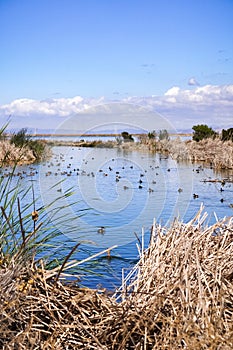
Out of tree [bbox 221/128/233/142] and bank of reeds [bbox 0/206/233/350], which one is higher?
tree [bbox 221/128/233/142]

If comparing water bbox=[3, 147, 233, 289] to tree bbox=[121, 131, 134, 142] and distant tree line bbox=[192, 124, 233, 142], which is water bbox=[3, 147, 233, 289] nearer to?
distant tree line bbox=[192, 124, 233, 142]

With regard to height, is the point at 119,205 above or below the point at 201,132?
below

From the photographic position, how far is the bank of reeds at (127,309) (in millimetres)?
2490

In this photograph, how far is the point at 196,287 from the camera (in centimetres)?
281

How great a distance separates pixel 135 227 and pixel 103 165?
432 inches

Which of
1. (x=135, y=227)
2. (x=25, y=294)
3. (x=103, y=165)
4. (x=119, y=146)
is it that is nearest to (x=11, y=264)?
(x=25, y=294)

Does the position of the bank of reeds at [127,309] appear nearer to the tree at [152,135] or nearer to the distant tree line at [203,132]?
the distant tree line at [203,132]

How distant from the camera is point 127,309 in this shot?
2.69m

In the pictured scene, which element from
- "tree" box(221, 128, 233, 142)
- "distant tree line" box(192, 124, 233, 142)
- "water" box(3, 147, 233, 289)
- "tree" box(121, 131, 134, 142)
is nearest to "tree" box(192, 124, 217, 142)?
"distant tree line" box(192, 124, 233, 142)

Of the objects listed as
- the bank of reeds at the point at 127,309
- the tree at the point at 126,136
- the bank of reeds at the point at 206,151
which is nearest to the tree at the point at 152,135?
the tree at the point at 126,136

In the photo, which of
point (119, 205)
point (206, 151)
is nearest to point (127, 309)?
point (119, 205)

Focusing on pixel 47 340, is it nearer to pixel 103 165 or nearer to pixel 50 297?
pixel 50 297

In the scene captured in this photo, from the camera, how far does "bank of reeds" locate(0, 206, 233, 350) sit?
249cm

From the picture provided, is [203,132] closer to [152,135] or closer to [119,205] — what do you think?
[152,135]
